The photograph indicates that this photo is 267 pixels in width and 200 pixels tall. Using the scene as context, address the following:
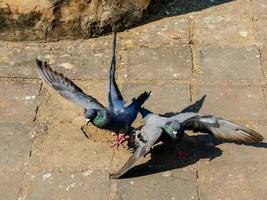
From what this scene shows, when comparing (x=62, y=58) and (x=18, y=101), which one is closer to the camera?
(x=18, y=101)

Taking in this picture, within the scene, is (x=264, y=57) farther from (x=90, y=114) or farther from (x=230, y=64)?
(x=90, y=114)

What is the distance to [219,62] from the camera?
22.6 ft

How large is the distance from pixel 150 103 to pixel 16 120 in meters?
1.21

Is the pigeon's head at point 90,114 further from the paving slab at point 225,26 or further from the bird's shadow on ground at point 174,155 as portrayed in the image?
the paving slab at point 225,26

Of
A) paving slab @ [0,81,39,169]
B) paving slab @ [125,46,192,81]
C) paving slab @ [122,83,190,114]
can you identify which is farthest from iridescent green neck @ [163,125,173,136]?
paving slab @ [125,46,192,81]

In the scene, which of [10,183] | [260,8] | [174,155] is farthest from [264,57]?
[10,183]

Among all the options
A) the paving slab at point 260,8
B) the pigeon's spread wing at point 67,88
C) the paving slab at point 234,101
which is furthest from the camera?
the paving slab at point 260,8

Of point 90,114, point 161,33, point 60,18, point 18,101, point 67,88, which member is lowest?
point 18,101

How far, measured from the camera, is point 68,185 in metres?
5.43

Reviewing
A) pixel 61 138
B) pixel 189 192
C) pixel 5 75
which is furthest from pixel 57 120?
pixel 189 192

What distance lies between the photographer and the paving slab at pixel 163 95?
20.6ft

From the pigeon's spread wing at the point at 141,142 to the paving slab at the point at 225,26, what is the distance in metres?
2.01

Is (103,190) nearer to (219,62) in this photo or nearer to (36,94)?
(36,94)

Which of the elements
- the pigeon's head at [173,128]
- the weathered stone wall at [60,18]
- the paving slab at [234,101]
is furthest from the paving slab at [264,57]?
the pigeon's head at [173,128]
